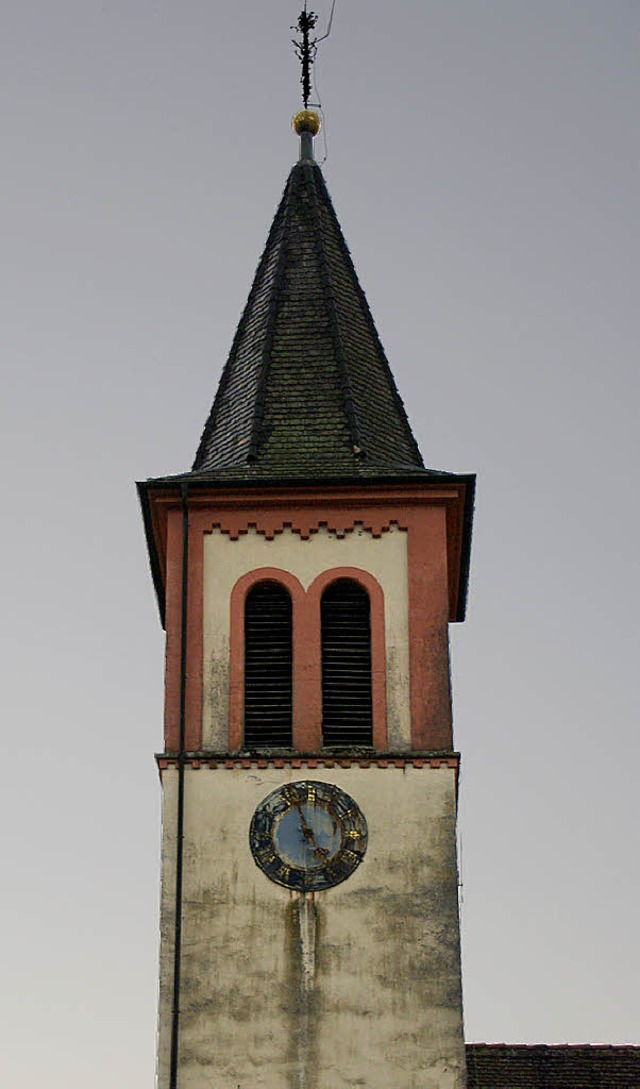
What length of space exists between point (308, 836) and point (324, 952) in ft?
4.74

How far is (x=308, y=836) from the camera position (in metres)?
30.2

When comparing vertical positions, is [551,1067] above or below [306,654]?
below

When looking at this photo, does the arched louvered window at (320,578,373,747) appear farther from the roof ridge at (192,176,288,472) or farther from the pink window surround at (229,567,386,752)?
the roof ridge at (192,176,288,472)

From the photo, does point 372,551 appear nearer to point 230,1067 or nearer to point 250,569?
point 250,569

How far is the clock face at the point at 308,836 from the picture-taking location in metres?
30.0

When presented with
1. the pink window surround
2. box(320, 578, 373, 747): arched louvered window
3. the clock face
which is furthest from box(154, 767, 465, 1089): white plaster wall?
box(320, 578, 373, 747): arched louvered window

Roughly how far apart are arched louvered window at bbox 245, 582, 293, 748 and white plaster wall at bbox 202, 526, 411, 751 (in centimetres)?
29

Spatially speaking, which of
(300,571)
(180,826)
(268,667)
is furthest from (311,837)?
(300,571)

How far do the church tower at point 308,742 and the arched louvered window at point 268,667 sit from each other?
0.03 m

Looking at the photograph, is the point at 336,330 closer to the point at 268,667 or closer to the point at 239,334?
the point at 239,334

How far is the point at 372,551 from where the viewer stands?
32500mm

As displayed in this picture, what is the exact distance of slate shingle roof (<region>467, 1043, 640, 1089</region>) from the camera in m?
33.6

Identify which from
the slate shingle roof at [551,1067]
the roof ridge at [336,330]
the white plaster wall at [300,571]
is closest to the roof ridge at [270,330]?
the roof ridge at [336,330]

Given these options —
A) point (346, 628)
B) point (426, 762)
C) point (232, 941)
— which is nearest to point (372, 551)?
point (346, 628)
